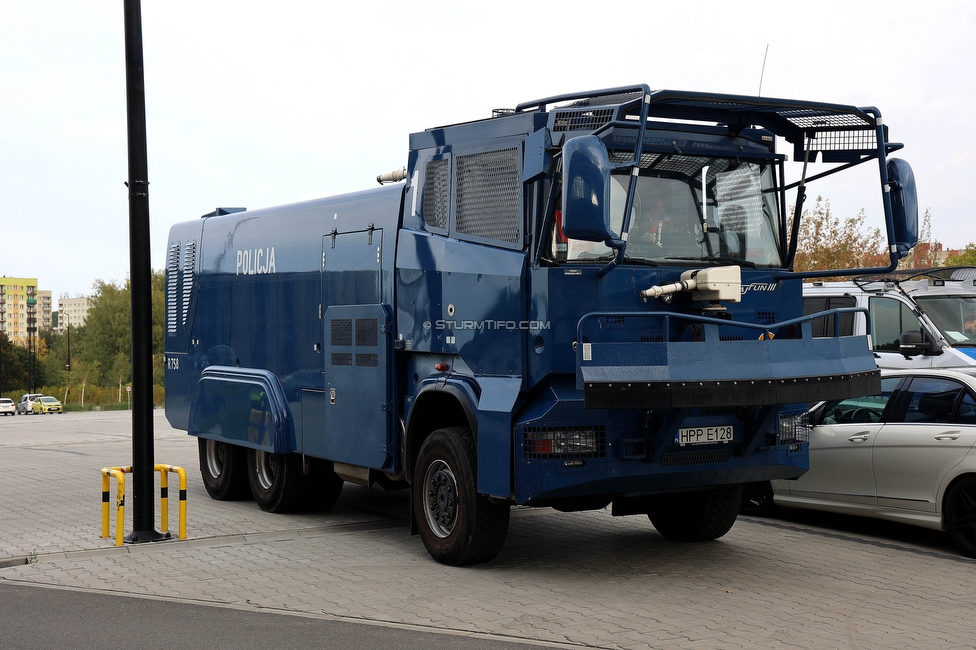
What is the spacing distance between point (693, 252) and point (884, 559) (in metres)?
3.06

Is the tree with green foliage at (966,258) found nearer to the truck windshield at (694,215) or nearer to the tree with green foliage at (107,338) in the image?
the truck windshield at (694,215)

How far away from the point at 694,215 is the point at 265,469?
6.13 m

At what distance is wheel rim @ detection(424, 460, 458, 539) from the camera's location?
28.0 feet

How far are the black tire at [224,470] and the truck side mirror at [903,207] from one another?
772 centimetres

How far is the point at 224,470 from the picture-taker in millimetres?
13109

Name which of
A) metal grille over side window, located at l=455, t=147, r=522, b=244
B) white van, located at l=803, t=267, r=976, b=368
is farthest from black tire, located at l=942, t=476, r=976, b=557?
white van, located at l=803, t=267, r=976, b=368

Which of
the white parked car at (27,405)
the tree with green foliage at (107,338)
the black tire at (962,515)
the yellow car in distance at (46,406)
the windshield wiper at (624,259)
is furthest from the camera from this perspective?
the tree with green foliage at (107,338)

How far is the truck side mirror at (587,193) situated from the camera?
6.91 m

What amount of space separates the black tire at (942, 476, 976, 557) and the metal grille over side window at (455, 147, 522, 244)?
413 centimetres

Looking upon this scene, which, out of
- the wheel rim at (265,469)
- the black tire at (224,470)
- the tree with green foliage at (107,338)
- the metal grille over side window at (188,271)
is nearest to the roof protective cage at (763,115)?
the wheel rim at (265,469)

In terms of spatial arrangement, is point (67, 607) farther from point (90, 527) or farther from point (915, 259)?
point (915, 259)

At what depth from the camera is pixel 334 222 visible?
10727 mm

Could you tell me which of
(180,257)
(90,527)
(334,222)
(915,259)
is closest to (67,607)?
(90,527)

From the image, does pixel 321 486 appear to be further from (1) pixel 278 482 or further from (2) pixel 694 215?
(2) pixel 694 215
